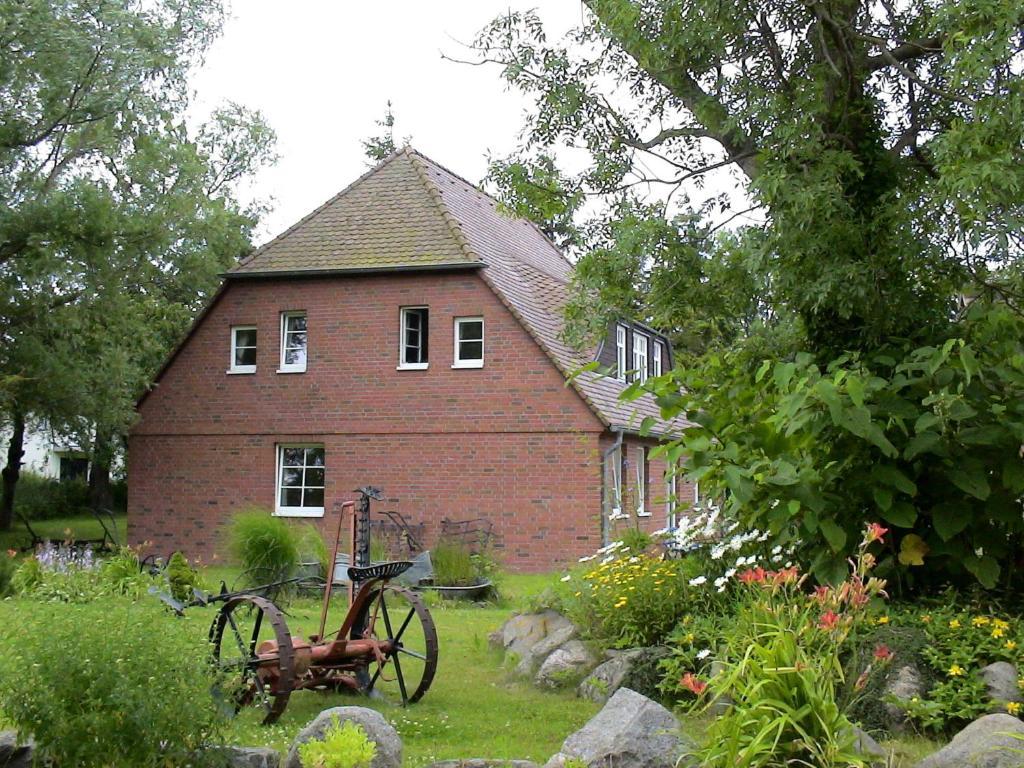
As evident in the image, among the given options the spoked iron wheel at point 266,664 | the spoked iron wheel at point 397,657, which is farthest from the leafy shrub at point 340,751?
the spoked iron wheel at point 397,657

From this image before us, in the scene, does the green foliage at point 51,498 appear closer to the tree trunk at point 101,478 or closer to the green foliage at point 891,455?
the tree trunk at point 101,478

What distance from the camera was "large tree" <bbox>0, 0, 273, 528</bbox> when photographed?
20.7 meters

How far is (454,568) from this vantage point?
15.7m

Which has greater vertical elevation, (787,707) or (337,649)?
(787,707)

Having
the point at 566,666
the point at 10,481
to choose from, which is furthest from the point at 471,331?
the point at 10,481

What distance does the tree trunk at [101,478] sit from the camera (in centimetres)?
3597

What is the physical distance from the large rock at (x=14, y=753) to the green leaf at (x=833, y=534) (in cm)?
477

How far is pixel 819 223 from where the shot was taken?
8.61 meters

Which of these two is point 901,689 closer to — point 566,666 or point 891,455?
point 891,455

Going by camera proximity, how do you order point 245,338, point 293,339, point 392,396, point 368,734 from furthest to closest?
point 245,338 < point 293,339 < point 392,396 < point 368,734

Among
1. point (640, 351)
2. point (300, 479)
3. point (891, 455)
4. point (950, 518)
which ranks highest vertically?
point (640, 351)

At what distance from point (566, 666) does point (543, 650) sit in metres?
0.53

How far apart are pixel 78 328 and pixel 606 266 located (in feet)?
53.6

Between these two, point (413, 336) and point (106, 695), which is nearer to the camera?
point (106, 695)
